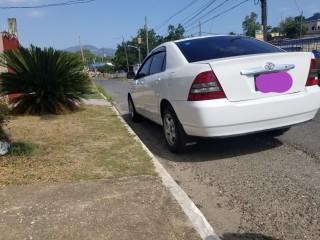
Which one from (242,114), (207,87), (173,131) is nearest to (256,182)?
(242,114)

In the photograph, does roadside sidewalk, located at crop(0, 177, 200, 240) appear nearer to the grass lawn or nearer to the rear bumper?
the grass lawn

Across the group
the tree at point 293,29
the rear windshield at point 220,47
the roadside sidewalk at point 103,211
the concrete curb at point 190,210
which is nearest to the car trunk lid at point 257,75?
the rear windshield at point 220,47

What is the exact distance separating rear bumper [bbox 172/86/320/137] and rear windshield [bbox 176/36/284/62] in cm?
83

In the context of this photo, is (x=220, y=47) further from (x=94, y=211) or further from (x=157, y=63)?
(x=94, y=211)

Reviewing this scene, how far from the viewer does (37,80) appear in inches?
384

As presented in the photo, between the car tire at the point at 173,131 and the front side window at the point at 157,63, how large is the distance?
910 millimetres

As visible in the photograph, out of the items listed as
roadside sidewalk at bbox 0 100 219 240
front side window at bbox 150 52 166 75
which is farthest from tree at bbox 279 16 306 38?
roadside sidewalk at bbox 0 100 219 240

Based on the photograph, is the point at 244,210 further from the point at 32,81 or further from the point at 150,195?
the point at 32,81

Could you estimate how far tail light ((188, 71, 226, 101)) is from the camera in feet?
15.0

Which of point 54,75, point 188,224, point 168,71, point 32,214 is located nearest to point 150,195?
point 188,224

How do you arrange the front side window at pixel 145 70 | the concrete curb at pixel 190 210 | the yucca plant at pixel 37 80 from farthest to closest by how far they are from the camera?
the yucca plant at pixel 37 80
the front side window at pixel 145 70
the concrete curb at pixel 190 210

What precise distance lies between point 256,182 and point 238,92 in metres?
1.09

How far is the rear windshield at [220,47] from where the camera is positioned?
17.5 ft

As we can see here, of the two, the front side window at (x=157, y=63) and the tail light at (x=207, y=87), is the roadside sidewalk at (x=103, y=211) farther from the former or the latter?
the front side window at (x=157, y=63)
